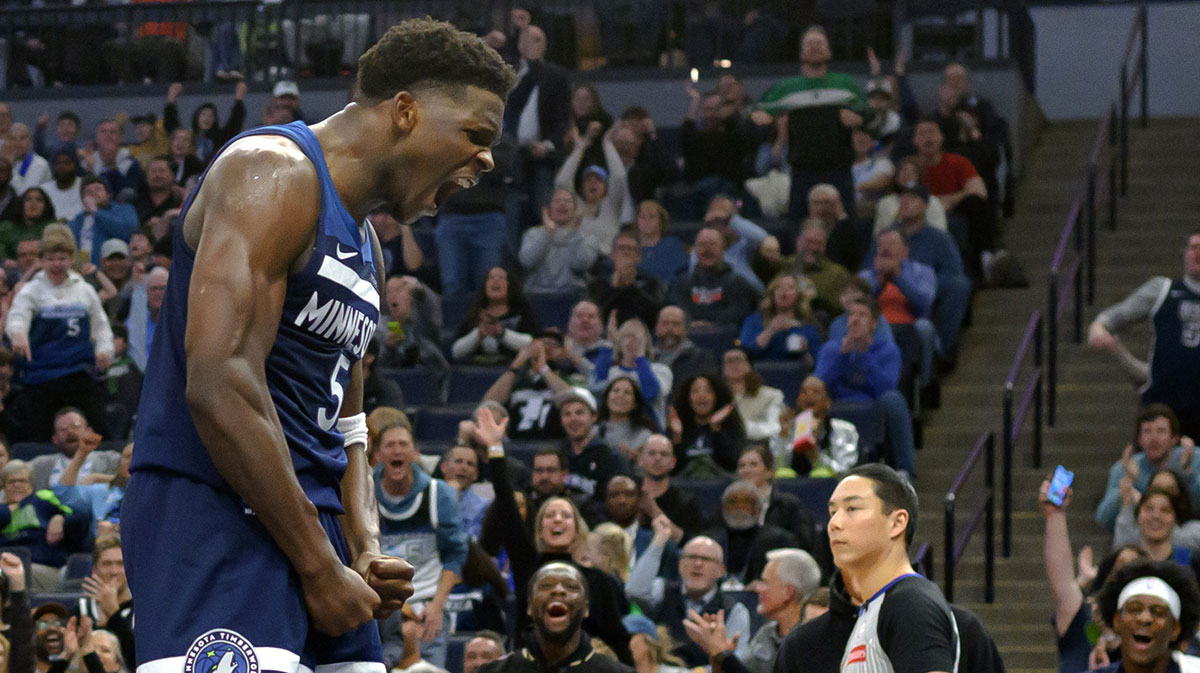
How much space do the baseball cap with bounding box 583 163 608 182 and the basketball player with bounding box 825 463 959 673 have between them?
407 inches

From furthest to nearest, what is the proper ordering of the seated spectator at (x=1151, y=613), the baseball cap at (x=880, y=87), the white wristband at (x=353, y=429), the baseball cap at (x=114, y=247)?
the baseball cap at (x=880, y=87), the baseball cap at (x=114, y=247), the seated spectator at (x=1151, y=613), the white wristband at (x=353, y=429)

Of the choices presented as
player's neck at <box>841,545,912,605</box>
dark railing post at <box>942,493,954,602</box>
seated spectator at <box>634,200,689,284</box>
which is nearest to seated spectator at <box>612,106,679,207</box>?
seated spectator at <box>634,200,689,284</box>

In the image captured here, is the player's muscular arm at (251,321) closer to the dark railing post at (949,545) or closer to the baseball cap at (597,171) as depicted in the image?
the dark railing post at (949,545)

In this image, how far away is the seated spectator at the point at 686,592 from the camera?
9180 millimetres

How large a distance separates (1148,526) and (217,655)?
7.27 m

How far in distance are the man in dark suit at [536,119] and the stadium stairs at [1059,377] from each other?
372 cm

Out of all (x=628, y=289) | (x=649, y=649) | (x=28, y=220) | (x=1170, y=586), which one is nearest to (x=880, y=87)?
(x=628, y=289)

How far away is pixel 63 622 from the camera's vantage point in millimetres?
9422

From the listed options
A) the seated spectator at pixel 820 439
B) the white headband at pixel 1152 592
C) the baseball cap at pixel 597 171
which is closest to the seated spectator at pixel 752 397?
the seated spectator at pixel 820 439

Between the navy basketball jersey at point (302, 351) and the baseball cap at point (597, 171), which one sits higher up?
the navy basketball jersey at point (302, 351)

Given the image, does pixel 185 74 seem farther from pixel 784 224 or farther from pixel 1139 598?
pixel 1139 598

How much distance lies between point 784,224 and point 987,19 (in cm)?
550

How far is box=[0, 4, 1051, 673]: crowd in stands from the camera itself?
942 cm

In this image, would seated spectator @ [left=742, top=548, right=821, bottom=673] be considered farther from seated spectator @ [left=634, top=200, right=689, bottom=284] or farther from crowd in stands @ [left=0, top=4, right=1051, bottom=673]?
seated spectator @ [left=634, top=200, right=689, bottom=284]
